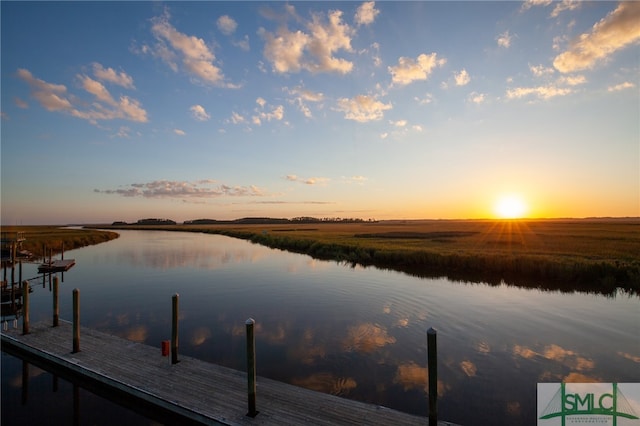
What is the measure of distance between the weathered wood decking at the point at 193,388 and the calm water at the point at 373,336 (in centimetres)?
78

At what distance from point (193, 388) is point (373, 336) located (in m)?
8.47

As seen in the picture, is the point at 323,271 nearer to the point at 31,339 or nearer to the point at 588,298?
the point at 588,298

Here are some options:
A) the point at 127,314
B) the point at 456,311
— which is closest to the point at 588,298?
the point at 456,311

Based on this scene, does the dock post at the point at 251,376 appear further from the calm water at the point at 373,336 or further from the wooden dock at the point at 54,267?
the wooden dock at the point at 54,267

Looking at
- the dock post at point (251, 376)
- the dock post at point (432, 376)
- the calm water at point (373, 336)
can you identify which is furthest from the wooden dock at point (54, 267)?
the dock post at point (432, 376)

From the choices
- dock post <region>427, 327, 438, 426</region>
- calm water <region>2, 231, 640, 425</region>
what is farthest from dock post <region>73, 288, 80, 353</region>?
dock post <region>427, 327, 438, 426</region>

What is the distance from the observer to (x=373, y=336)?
15.4 metres

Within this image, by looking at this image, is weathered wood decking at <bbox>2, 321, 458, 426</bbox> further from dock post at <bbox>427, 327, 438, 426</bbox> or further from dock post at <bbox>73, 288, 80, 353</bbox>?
dock post at <bbox>427, 327, 438, 426</bbox>

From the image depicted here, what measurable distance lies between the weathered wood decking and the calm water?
0.78 m

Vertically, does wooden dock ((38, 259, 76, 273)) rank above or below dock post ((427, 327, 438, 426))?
below

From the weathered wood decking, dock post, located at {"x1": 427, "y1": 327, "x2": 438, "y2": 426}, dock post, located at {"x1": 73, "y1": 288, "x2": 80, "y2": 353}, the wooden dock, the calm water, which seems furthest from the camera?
the wooden dock

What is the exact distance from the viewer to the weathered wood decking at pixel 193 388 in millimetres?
7945

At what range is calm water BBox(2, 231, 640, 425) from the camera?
10.3 meters

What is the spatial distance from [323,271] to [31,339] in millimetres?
22972
